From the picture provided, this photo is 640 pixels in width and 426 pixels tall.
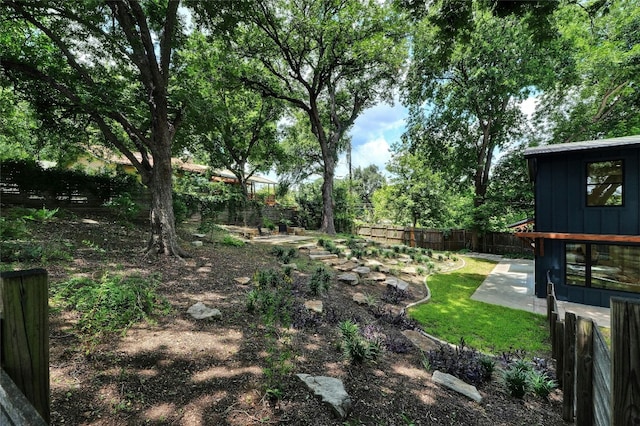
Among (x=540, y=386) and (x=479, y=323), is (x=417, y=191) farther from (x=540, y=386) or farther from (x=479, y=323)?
(x=540, y=386)

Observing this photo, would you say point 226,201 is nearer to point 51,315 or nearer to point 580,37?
point 51,315

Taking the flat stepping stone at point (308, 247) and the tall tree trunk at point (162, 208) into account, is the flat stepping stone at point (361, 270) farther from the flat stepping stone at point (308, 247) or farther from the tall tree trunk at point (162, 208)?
the tall tree trunk at point (162, 208)

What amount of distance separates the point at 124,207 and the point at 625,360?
10878mm

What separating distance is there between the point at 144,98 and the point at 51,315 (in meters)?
6.39

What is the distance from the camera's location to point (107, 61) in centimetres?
740

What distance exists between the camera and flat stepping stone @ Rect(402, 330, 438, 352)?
157 inches

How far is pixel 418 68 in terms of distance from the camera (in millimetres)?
14477

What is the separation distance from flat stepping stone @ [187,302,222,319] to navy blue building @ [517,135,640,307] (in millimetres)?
7846

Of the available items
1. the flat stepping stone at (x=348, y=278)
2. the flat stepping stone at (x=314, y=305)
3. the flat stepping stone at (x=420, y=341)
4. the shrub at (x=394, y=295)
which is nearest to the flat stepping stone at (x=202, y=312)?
the flat stepping stone at (x=314, y=305)

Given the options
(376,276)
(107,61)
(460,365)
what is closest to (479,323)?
(376,276)

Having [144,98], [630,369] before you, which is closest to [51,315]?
[630,369]

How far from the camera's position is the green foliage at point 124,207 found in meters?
8.22

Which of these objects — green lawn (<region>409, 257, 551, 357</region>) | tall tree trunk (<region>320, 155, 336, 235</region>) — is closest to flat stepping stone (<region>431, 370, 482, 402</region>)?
green lawn (<region>409, 257, 551, 357</region>)

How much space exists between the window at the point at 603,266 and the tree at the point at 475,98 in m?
7.67
